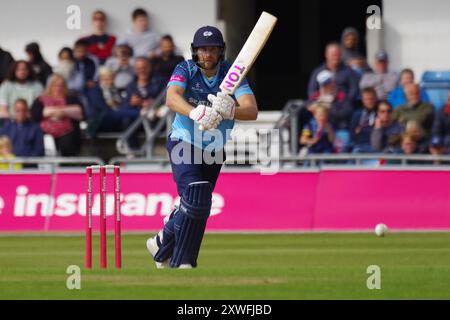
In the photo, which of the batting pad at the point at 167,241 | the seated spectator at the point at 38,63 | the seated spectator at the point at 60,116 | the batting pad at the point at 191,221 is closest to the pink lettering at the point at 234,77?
the batting pad at the point at 191,221

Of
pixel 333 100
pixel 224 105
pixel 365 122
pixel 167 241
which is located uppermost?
pixel 224 105

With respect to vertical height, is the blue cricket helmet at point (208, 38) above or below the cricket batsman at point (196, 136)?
above

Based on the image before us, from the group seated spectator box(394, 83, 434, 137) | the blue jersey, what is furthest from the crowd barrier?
the blue jersey

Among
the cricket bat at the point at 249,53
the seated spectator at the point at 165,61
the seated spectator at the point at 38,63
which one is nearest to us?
the cricket bat at the point at 249,53

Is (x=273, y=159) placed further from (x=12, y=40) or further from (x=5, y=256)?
(x=12, y=40)

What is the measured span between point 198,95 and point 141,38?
39.7 feet

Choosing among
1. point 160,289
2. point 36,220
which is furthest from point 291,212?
point 160,289

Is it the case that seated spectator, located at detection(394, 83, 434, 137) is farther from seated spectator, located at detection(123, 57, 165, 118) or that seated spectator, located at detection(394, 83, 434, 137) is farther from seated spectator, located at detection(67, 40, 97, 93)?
seated spectator, located at detection(67, 40, 97, 93)

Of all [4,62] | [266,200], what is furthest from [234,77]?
[4,62]

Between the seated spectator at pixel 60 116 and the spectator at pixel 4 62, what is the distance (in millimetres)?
1684

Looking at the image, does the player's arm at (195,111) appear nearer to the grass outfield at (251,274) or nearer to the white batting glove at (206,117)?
the white batting glove at (206,117)

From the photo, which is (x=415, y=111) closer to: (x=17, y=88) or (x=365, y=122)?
(x=365, y=122)

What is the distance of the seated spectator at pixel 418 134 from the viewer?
22.5 meters

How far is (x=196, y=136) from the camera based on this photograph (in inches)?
522
